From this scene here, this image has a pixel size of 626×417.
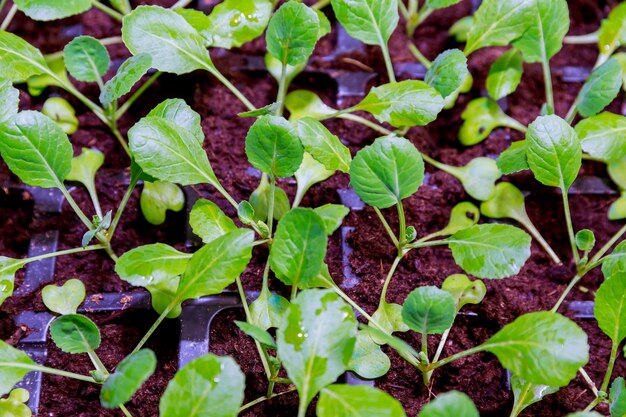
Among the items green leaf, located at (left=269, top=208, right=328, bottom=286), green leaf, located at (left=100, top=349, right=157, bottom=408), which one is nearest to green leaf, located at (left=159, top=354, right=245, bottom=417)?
green leaf, located at (left=100, top=349, right=157, bottom=408)

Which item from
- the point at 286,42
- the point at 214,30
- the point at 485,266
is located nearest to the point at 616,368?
the point at 485,266

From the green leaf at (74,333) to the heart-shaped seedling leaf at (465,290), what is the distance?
457 mm

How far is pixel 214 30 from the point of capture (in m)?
1.03

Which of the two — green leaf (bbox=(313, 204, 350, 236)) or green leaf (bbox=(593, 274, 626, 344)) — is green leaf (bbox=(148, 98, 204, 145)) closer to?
green leaf (bbox=(313, 204, 350, 236))

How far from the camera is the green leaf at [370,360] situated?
84 centimetres

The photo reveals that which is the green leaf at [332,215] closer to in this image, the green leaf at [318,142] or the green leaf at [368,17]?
the green leaf at [318,142]

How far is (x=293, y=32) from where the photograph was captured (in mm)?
920

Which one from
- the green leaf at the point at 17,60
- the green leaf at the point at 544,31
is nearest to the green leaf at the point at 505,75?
the green leaf at the point at 544,31

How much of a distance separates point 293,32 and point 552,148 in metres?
0.38

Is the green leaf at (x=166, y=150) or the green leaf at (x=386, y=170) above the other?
the green leaf at (x=166, y=150)

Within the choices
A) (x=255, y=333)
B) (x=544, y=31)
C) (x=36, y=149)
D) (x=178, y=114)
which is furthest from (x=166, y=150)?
(x=544, y=31)

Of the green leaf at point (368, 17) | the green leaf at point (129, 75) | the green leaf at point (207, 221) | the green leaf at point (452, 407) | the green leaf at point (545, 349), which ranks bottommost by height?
the green leaf at point (545, 349)

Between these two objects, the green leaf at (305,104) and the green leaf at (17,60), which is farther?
the green leaf at (305,104)

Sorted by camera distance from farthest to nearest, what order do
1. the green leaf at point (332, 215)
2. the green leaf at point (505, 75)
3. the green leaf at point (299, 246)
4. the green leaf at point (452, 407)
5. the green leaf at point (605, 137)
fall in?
the green leaf at point (505, 75)
the green leaf at point (605, 137)
the green leaf at point (332, 215)
the green leaf at point (299, 246)
the green leaf at point (452, 407)
